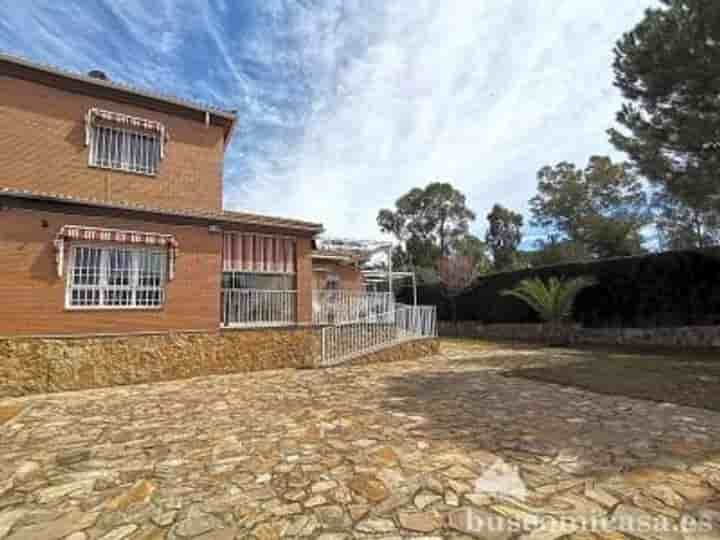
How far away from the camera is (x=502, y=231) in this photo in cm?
4825

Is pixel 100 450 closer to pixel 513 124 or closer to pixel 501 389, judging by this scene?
pixel 501 389

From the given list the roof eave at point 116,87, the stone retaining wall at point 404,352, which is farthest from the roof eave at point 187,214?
the stone retaining wall at point 404,352

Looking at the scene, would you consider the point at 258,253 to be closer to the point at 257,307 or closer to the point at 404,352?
the point at 257,307

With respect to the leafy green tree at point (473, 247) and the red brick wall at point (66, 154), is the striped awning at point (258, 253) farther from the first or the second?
the leafy green tree at point (473, 247)

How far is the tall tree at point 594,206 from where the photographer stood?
1223 inches

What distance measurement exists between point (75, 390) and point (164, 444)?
6228mm

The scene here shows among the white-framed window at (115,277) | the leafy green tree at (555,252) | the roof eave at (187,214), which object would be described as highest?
the leafy green tree at (555,252)

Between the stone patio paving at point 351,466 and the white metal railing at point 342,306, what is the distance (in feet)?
19.4

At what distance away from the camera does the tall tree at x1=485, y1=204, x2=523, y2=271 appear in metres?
47.5

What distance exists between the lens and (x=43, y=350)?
970 centimetres

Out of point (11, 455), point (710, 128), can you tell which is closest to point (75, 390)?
point (11, 455)

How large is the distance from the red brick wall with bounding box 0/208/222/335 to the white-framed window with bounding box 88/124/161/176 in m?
3.20

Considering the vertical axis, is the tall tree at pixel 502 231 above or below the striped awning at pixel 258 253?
above

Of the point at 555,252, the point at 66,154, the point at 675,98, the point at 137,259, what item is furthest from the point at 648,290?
the point at 66,154
